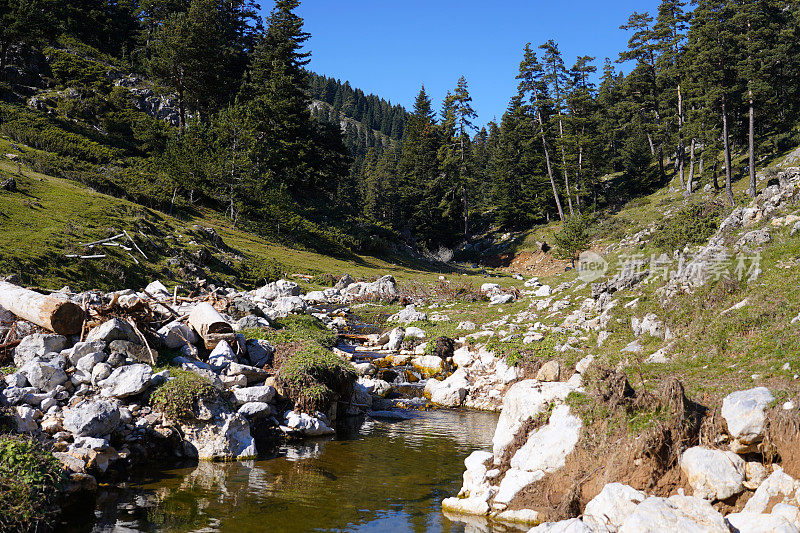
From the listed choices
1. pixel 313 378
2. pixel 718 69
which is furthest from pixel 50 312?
pixel 718 69

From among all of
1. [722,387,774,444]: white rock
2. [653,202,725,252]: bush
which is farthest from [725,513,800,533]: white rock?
[653,202,725,252]: bush

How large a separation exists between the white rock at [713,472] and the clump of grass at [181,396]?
9449 millimetres

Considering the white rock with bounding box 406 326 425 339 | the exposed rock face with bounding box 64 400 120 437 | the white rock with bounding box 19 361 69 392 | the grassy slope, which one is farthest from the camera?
the white rock with bounding box 406 326 425 339

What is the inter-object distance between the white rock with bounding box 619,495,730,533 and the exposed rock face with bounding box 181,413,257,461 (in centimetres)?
793

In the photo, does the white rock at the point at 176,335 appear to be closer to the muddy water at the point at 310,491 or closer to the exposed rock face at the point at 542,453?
the muddy water at the point at 310,491

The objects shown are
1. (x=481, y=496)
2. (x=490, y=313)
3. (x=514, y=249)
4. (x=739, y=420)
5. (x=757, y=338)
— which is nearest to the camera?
(x=739, y=420)

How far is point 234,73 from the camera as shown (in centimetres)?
7375

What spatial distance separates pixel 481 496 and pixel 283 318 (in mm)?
15942

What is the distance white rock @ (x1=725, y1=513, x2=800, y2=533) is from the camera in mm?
6137

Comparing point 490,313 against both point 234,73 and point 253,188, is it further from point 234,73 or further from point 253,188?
point 234,73

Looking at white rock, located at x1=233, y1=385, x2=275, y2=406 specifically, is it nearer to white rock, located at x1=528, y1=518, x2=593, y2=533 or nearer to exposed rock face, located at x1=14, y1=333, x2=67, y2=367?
exposed rock face, located at x1=14, y1=333, x2=67, y2=367

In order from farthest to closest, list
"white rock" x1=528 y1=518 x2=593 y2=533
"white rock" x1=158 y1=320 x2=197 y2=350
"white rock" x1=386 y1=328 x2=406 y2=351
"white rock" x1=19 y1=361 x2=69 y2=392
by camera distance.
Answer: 1. "white rock" x1=386 y1=328 x2=406 y2=351
2. "white rock" x1=158 y1=320 x2=197 y2=350
3. "white rock" x1=19 y1=361 x2=69 y2=392
4. "white rock" x1=528 y1=518 x2=593 y2=533

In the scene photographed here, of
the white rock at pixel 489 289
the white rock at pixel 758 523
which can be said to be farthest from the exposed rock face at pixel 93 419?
the white rock at pixel 489 289

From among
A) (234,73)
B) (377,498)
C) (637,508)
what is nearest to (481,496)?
(377,498)
